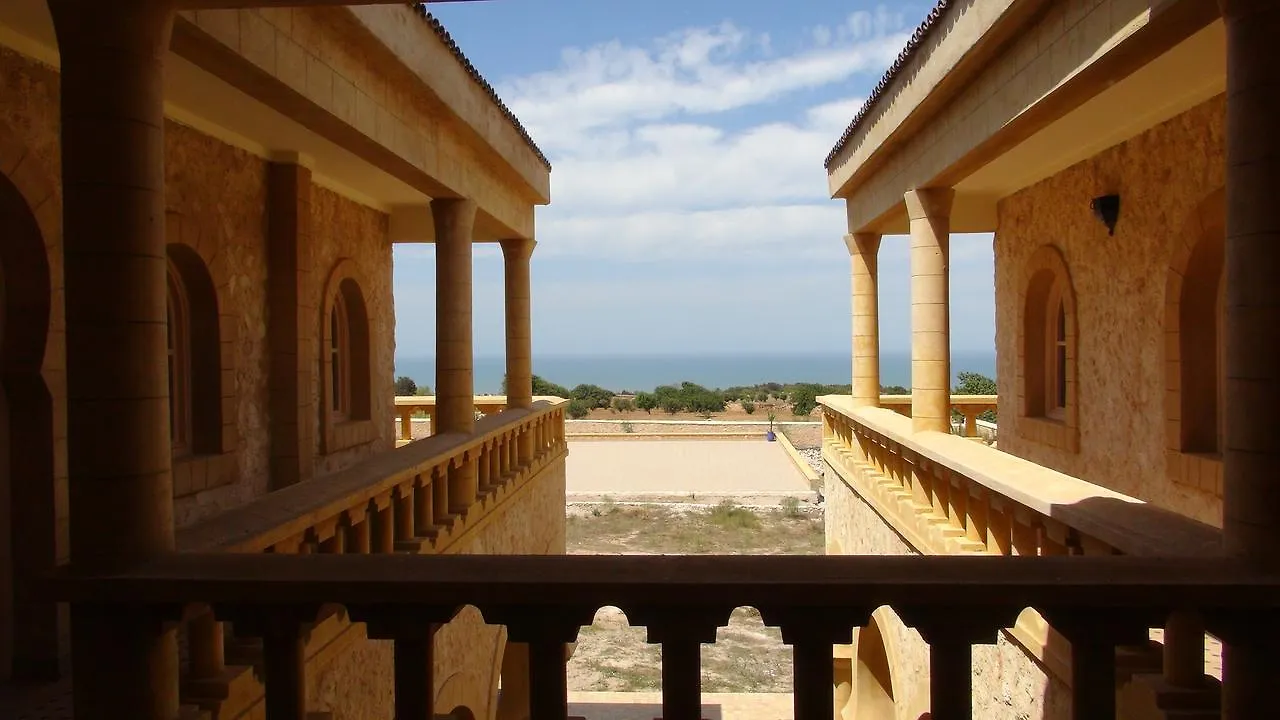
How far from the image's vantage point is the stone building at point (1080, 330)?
115 inches

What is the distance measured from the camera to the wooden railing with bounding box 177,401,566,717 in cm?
385

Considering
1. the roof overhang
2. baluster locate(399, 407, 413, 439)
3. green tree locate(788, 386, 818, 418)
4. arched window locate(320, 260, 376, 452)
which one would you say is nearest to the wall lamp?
the roof overhang

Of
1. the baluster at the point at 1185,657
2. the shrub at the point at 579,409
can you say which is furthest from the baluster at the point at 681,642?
the shrub at the point at 579,409

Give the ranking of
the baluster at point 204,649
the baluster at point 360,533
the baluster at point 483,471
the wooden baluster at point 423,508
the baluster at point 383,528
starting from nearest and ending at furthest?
the baluster at point 204,649 → the baluster at point 360,533 → the baluster at point 383,528 → the wooden baluster at point 423,508 → the baluster at point 483,471

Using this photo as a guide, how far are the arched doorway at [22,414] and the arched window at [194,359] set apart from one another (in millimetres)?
2328

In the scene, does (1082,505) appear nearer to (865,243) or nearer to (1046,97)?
(1046,97)

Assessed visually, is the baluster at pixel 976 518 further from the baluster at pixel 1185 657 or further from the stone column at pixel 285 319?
the stone column at pixel 285 319

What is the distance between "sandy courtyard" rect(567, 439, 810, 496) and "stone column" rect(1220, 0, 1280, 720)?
65.5 ft

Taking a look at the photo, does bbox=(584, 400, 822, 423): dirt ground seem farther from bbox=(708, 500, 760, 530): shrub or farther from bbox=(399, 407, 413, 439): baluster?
bbox=(399, 407, 413, 439): baluster

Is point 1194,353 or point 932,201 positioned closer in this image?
point 1194,353

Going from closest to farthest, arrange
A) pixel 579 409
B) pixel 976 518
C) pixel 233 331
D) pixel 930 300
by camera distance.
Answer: pixel 976 518 < pixel 233 331 < pixel 930 300 < pixel 579 409

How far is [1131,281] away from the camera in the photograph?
342 inches

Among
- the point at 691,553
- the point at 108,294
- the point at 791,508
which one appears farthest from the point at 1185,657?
the point at 791,508

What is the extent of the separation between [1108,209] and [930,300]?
6.48ft
